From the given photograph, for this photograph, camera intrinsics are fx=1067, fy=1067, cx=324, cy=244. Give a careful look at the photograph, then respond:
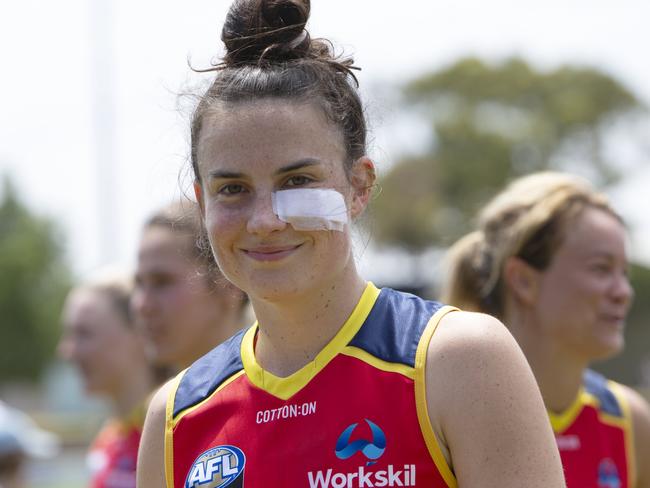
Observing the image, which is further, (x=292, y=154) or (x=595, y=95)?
(x=595, y=95)

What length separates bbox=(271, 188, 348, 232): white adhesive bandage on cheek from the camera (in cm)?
244

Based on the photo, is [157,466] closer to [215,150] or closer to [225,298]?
[215,150]

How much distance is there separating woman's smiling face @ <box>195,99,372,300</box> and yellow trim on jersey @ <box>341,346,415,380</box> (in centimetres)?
18

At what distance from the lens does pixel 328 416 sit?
2436 mm

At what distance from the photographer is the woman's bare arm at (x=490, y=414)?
2.23m

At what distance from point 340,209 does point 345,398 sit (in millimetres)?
437

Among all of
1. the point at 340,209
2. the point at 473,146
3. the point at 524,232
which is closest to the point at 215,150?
the point at 340,209

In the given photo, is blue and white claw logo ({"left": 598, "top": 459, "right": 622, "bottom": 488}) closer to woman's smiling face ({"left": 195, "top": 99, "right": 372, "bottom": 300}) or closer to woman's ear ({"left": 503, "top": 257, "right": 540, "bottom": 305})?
woman's ear ({"left": 503, "top": 257, "right": 540, "bottom": 305})

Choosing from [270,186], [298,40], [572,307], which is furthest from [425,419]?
[572,307]

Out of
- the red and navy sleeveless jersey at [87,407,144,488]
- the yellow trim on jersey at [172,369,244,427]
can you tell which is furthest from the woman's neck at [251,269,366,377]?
the red and navy sleeveless jersey at [87,407,144,488]

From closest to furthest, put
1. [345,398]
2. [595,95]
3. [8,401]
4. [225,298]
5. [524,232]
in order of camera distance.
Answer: [345,398] < [524,232] < [225,298] < [595,95] < [8,401]

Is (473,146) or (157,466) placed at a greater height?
(473,146)

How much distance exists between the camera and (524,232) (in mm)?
3949

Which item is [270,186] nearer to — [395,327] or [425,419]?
[395,327]
